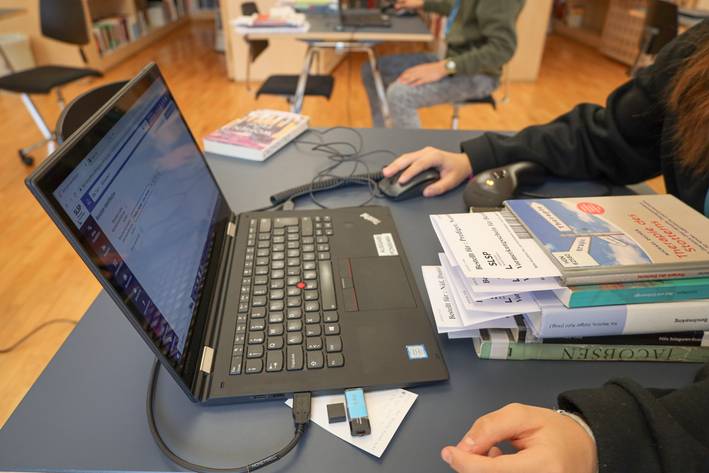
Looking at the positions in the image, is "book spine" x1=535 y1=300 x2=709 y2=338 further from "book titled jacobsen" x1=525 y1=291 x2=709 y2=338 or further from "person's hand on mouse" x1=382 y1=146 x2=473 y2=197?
"person's hand on mouse" x1=382 y1=146 x2=473 y2=197

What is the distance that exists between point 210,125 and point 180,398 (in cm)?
276

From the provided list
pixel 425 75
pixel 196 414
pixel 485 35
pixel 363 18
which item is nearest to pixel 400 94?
pixel 425 75

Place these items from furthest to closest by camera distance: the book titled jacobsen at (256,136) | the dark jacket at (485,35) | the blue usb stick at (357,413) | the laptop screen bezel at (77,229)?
the dark jacket at (485,35) < the book titled jacobsen at (256,136) < the blue usb stick at (357,413) < the laptop screen bezel at (77,229)

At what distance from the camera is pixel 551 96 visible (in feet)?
12.0

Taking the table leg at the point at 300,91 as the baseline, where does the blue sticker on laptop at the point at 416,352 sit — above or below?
above

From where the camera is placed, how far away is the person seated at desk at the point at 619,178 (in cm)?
39

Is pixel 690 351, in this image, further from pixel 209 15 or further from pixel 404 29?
pixel 209 15

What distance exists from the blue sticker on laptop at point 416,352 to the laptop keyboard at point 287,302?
0.24 feet

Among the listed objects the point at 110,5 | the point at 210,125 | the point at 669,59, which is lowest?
the point at 210,125

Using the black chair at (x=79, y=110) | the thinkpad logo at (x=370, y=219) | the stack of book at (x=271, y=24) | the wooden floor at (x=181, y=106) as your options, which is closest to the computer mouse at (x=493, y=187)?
the thinkpad logo at (x=370, y=219)

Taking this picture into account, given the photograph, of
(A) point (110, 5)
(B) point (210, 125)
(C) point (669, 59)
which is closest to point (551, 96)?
(B) point (210, 125)

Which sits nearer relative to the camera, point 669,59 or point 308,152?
point 669,59

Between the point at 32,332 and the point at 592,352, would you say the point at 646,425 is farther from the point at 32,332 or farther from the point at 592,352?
the point at 32,332

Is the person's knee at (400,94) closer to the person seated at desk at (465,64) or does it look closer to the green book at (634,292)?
the person seated at desk at (465,64)
